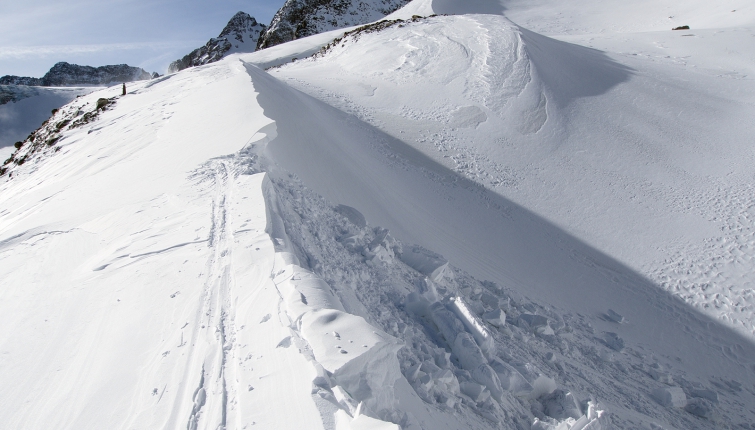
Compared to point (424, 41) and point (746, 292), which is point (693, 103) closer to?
point (746, 292)

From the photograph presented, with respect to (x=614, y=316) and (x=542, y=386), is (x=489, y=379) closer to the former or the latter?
(x=542, y=386)

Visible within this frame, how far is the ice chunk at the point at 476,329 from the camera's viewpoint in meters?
3.57

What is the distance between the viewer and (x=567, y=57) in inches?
480

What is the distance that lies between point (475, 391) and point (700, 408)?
308cm

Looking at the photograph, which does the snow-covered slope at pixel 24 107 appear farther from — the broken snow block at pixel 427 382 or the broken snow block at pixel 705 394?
the broken snow block at pixel 705 394

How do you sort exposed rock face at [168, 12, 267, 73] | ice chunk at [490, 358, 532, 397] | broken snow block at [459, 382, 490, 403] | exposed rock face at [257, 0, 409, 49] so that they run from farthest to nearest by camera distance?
1. exposed rock face at [168, 12, 267, 73]
2. exposed rock face at [257, 0, 409, 49]
3. ice chunk at [490, 358, 532, 397]
4. broken snow block at [459, 382, 490, 403]

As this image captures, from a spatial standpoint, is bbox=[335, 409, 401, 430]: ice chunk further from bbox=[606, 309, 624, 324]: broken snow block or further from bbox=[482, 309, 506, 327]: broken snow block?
bbox=[606, 309, 624, 324]: broken snow block

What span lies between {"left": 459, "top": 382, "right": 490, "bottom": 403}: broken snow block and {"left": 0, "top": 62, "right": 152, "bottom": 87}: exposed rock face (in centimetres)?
4443

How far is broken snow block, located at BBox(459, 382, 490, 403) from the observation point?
300 centimetres

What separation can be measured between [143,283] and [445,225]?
4.76m

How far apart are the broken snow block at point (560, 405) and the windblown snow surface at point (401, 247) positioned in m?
0.02

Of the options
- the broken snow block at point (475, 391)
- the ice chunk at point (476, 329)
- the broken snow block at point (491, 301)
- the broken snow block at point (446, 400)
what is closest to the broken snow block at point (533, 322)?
the broken snow block at point (491, 301)

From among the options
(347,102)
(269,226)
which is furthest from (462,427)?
(347,102)

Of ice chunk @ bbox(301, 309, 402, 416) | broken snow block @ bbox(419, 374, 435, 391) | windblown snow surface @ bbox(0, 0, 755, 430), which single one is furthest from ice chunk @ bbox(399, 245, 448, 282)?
ice chunk @ bbox(301, 309, 402, 416)
